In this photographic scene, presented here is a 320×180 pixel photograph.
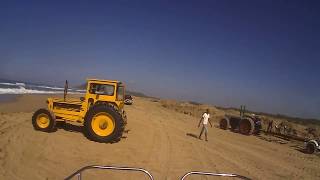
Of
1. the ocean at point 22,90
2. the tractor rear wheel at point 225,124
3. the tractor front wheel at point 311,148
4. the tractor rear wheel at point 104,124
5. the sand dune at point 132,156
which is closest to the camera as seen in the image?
the sand dune at point 132,156

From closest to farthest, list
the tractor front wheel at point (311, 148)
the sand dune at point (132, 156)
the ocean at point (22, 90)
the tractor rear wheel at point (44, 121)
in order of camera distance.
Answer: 1. the sand dune at point (132, 156)
2. the tractor rear wheel at point (44, 121)
3. the tractor front wheel at point (311, 148)
4. the ocean at point (22, 90)

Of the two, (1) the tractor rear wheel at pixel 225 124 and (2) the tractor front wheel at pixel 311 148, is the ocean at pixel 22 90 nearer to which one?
(1) the tractor rear wheel at pixel 225 124

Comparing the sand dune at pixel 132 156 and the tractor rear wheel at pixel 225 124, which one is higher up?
the tractor rear wheel at pixel 225 124

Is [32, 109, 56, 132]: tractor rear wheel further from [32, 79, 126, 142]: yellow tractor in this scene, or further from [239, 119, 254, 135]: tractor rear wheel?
[239, 119, 254, 135]: tractor rear wheel

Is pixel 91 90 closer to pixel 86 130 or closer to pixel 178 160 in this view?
pixel 86 130

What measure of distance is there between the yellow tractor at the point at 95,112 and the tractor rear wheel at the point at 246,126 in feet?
34.2

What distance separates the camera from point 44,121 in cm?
1220

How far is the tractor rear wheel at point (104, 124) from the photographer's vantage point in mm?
11180

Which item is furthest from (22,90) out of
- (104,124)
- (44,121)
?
(104,124)

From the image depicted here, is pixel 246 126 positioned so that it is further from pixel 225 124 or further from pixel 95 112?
pixel 95 112

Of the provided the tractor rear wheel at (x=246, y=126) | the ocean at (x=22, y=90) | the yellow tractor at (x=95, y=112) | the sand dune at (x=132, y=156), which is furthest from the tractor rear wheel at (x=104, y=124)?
the ocean at (x=22, y=90)

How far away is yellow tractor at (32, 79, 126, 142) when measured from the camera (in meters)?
11.2

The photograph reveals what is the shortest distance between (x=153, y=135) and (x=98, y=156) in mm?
4986

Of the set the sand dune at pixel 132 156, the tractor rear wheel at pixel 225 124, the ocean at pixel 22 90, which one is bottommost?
the sand dune at pixel 132 156
